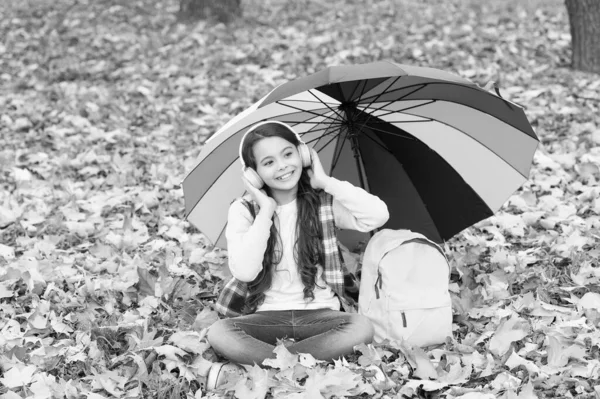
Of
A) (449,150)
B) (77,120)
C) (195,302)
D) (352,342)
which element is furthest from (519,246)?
(77,120)

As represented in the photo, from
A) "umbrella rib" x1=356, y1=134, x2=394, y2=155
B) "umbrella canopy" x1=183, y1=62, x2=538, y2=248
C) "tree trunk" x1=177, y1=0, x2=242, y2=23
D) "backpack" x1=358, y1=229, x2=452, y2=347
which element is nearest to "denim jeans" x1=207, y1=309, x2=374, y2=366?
"backpack" x1=358, y1=229, x2=452, y2=347

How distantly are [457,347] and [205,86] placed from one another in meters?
4.67

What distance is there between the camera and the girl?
2.89 meters

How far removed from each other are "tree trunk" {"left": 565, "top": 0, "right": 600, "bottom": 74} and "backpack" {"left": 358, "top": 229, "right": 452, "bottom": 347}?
13.9 ft

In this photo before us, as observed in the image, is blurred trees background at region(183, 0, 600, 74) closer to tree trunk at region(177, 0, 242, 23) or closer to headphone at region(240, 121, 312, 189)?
tree trunk at region(177, 0, 242, 23)

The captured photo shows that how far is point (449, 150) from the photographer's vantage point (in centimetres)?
332

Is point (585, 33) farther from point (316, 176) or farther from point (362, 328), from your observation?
point (362, 328)

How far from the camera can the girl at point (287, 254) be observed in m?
2.89

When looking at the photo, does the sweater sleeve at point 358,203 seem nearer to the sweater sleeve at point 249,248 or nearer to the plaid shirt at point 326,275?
the plaid shirt at point 326,275

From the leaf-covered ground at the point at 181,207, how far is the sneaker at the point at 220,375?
0.05m

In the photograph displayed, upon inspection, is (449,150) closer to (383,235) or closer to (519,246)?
(383,235)

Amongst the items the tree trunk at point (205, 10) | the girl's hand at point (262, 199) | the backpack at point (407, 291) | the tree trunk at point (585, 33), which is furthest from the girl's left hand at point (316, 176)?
the tree trunk at point (205, 10)

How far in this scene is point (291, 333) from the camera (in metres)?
2.99

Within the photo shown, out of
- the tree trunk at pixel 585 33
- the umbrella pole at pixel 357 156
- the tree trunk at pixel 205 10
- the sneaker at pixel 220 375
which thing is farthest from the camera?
the tree trunk at pixel 205 10
